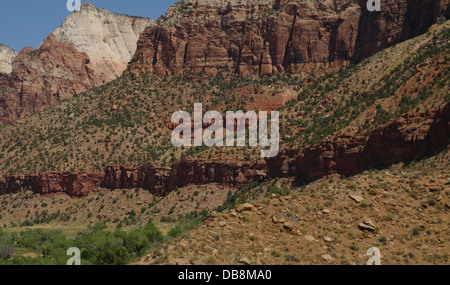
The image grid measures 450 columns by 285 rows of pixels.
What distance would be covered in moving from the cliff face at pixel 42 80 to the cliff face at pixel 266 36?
50835 mm

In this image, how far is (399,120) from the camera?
193 feet

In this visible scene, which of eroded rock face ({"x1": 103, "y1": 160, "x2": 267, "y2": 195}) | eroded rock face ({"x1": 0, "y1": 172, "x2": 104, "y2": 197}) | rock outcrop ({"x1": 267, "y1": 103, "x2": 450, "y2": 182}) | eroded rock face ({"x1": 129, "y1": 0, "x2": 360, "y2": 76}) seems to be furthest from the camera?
eroded rock face ({"x1": 129, "y1": 0, "x2": 360, "y2": 76})

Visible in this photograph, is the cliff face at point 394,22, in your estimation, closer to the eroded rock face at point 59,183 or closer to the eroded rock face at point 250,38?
the eroded rock face at point 250,38

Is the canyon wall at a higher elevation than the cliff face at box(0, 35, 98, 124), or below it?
below

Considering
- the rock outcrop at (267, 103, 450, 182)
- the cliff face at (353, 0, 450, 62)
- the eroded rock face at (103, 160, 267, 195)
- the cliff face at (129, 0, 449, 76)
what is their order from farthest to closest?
the cliff face at (129, 0, 449, 76) → the cliff face at (353, 0, 450, 62) → the eroded rock face at (103, 160, 267, 195) → the rock outcrop at (267, 103, 450, 182)

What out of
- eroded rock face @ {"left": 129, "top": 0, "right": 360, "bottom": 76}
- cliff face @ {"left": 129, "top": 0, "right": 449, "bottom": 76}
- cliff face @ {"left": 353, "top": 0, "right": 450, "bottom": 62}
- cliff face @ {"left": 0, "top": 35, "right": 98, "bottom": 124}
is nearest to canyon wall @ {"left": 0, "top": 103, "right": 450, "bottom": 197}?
cliff face @ {"left": 129, "top": 0, "right": 449, "bottom": 76}

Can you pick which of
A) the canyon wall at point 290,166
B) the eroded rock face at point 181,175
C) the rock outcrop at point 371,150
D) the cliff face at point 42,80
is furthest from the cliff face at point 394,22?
the cliff face at point 42,80

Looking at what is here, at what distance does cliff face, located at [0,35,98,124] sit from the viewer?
540 feet

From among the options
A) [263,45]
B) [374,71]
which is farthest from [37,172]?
[374,71]

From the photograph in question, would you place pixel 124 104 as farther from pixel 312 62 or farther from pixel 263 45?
pixel 312 62

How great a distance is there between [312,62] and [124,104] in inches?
1629

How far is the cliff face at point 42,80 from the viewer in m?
164

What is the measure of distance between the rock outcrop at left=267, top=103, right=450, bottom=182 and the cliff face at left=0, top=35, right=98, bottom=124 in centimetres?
10706

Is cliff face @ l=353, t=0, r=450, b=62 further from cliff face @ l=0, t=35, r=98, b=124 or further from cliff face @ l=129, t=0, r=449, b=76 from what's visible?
cliff face @ l=0, t=35, r=98, b=124
